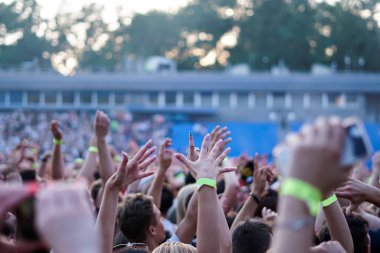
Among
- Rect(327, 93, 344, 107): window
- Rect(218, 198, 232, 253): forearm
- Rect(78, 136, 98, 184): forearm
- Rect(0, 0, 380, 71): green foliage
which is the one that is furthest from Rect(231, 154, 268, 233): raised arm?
Rect(0, 0, 380, 71): green foliage

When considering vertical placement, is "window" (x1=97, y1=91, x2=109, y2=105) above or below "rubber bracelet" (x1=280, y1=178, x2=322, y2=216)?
below

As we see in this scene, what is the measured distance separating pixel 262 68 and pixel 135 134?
33.2 m

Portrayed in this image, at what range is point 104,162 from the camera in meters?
5.92

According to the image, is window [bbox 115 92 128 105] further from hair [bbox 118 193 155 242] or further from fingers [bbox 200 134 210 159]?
fingers [bbox 200 134 210 159]

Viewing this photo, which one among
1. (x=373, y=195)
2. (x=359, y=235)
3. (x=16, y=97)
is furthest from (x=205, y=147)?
(x=16, y=97)

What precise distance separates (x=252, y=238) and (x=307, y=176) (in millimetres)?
1797

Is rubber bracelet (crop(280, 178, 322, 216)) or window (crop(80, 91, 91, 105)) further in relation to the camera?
window (crop(80, 91, 91, 105))

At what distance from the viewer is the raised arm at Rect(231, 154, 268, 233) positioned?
466 cm

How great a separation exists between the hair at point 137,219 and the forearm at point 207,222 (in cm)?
112

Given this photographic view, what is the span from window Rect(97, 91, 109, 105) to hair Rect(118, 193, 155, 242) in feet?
139

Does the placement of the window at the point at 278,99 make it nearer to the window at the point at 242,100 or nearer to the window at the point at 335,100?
the window at the point at 242,100

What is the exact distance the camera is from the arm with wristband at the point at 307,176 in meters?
1.86

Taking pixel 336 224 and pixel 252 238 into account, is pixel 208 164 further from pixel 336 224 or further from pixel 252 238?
pixel 336 224

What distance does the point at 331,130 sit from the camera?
1860 millimetres
